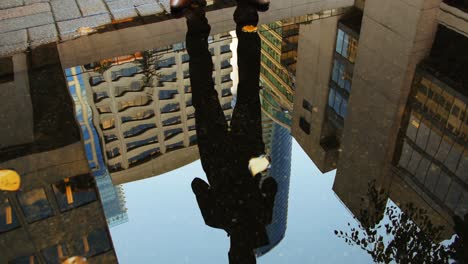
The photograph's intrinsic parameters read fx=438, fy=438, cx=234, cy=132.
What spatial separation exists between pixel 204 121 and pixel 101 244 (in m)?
1.30

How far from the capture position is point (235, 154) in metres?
3.23

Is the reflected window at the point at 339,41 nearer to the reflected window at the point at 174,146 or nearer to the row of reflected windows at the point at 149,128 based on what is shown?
the row of reflected windows at the point at 149,128

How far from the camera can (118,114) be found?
12.5ft

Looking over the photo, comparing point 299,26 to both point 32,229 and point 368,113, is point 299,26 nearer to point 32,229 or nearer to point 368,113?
point 368,113

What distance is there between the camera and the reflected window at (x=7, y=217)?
2787mm

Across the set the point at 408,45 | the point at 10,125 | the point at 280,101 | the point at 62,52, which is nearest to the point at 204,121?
the point at 280,101

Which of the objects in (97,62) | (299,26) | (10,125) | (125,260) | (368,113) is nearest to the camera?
(125,260)

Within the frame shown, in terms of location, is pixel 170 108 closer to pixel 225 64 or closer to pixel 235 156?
pixel 225 64

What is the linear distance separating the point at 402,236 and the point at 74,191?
2.18 m

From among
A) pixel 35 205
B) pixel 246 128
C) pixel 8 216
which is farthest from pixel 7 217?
pixel 246 128

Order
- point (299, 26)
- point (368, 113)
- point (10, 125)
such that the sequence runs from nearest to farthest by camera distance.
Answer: point (10, 125)
point (368, 113)
point (299, 26)

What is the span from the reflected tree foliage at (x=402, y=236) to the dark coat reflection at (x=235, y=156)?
575mm

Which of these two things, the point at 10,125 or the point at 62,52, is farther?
the point at 62,52

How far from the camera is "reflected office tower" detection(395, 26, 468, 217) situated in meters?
3.10
